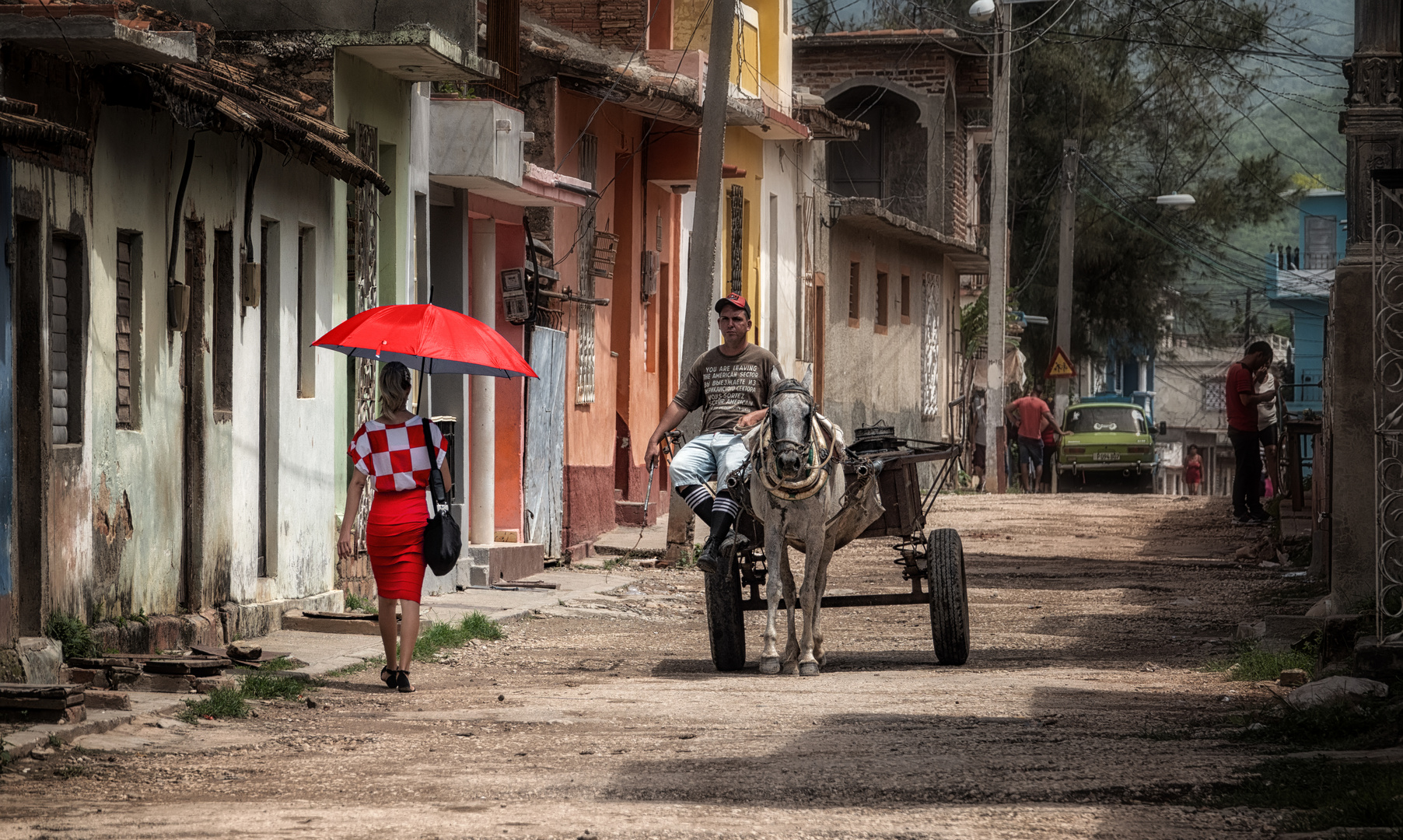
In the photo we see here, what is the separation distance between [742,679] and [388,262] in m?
6.50

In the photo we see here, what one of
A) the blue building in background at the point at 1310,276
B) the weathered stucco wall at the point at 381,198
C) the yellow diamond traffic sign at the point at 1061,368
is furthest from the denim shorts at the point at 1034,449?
the blue building in background at the point at 1310,276

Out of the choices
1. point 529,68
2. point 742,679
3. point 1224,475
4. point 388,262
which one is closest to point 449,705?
point 742,679

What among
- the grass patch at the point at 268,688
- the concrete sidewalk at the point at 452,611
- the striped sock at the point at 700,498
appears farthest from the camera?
the concrete sidewalk at the point at 452,611

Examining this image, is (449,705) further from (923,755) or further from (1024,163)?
(1024,163)

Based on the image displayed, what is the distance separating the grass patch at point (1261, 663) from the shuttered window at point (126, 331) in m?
6.59

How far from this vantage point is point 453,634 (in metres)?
13.7

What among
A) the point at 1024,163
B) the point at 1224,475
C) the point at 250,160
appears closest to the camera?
the point at 250,160

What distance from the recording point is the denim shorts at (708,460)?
1154 cm

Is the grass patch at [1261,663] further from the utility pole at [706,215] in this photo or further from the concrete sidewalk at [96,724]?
the utility pole at [706,215]

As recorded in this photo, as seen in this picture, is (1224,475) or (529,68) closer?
(529,68)

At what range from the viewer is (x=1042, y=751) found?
8367 mm

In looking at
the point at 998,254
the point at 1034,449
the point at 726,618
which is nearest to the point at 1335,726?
the point at 726,618

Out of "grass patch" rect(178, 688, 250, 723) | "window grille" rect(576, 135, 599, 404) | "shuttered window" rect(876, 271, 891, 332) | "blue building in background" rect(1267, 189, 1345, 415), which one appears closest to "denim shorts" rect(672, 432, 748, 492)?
"grass patch" rect(178, 688, 250, 723)

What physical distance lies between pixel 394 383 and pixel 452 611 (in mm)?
5011
